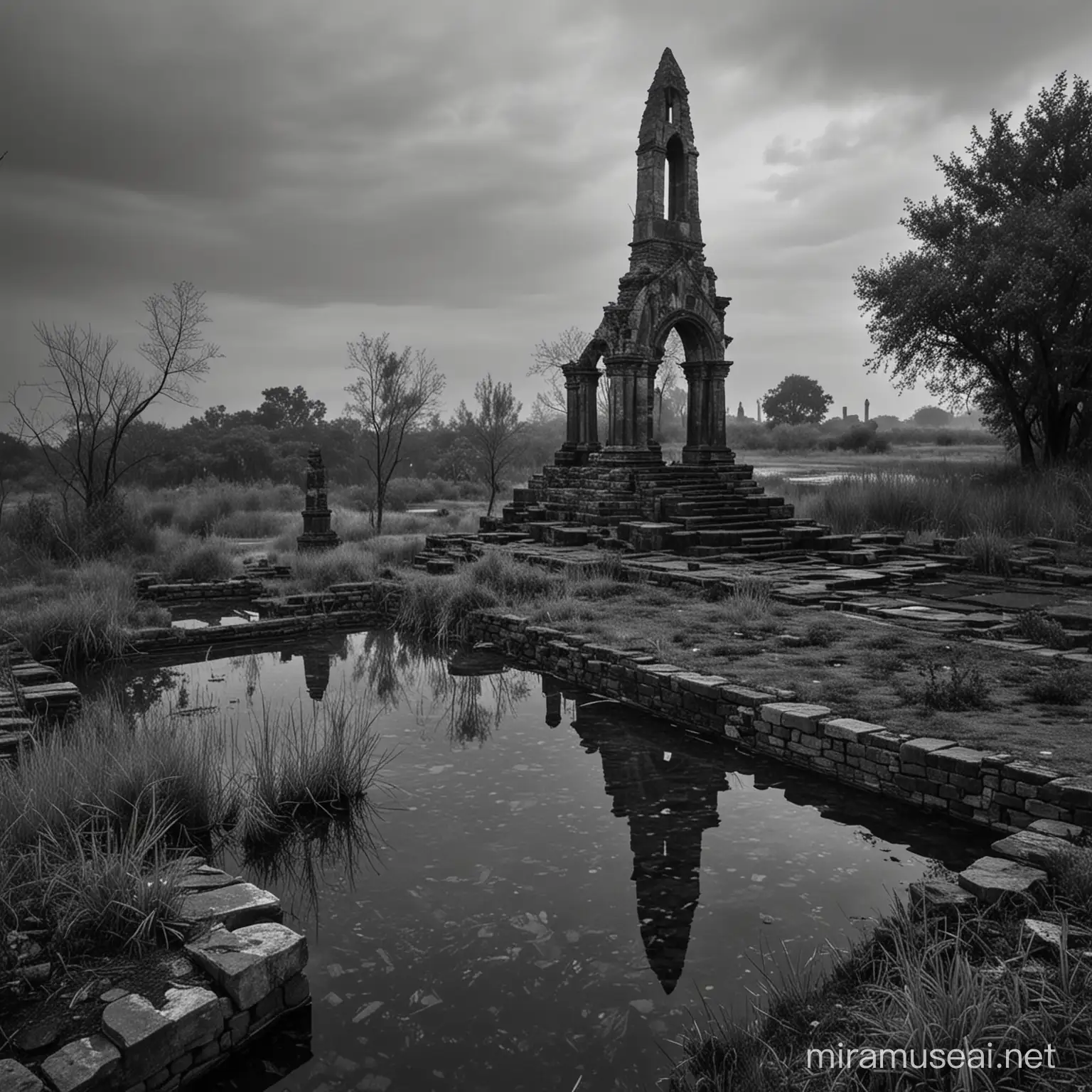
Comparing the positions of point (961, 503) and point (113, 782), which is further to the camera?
point (961, 503)

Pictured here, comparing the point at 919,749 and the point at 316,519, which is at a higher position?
the point at 316,519

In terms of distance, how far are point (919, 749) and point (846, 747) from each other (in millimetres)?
597

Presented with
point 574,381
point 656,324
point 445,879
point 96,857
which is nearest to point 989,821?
point 445,879

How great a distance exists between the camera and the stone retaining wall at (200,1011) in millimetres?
2982

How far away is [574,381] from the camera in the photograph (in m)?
19.7

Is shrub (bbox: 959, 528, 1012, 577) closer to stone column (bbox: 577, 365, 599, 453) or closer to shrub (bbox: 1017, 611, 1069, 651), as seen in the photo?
shrub (bbox: 1017, 611, 1069, 651)

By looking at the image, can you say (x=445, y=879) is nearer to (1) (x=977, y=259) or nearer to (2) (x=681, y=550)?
(2) (x=681, y=550)

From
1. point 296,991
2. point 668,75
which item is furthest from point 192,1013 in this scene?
point 668,75

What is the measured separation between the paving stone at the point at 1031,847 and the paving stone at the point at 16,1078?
4311mm

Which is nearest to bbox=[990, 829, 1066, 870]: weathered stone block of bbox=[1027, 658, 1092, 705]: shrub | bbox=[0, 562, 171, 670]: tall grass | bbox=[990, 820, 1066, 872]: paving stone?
bbox=[990, 820, 1066, 872]: paving stone

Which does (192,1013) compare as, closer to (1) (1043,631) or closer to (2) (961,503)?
(1) (1043,631)

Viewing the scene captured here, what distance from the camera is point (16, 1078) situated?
111 inches

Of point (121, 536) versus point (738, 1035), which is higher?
point (121, 536)

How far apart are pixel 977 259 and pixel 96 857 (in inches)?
808
